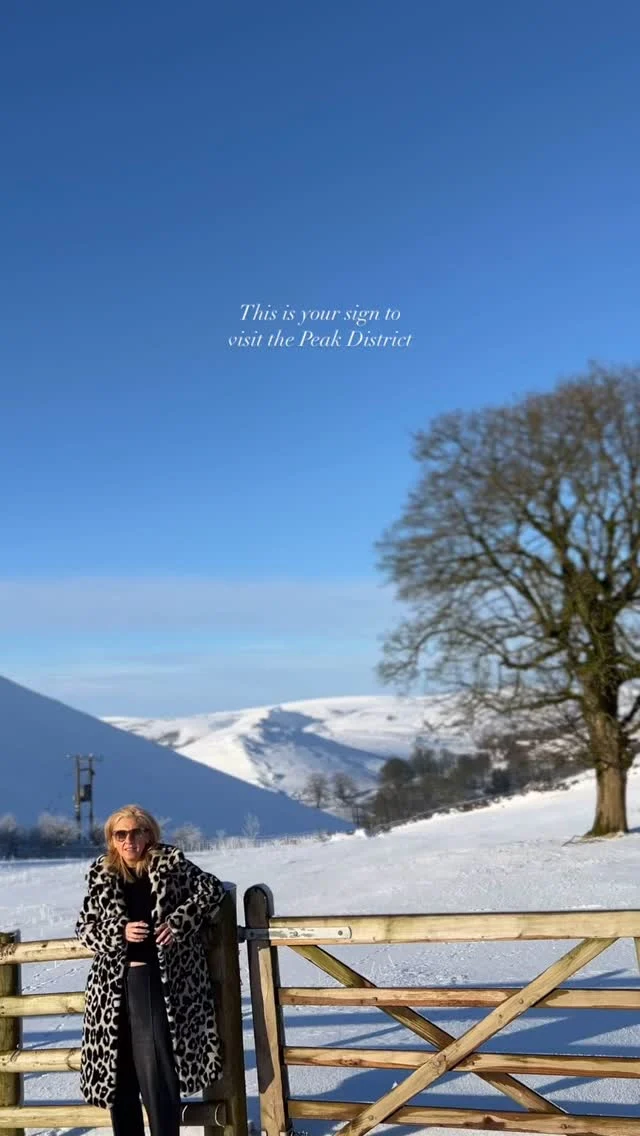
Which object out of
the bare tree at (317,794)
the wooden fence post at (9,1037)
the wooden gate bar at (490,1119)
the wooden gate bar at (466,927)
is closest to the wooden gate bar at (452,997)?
the wooden gate bar at (466,927)

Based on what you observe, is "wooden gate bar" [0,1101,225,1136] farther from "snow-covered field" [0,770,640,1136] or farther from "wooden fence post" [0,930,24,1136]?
"snow-covered field" [0,770,640,1136]

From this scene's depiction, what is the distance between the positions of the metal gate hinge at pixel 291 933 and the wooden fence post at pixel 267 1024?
2 cm

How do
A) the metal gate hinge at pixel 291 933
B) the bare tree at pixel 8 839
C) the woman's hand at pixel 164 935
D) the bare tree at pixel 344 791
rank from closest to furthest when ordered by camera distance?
the woman's hand at pixel 164 935, the metal gate hinge at pixel 291 933, the bare tree at pixel 8 839, the bare tree at pixel 344 791

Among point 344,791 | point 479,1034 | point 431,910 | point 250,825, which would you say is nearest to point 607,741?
point 431,910

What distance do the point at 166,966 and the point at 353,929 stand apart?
1.04 m

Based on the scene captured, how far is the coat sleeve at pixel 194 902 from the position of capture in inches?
186

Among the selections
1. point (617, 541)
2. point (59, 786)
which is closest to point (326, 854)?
point (617, 541)

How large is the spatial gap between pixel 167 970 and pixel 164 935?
0.22 meters

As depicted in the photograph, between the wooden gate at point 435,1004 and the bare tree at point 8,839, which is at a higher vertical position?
the wooden gate at point 435,1004

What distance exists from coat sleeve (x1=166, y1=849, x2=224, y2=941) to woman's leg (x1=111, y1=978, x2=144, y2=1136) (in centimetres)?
48

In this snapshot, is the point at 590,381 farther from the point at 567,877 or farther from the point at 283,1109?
the point at 283,1109

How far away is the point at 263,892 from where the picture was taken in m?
5.27

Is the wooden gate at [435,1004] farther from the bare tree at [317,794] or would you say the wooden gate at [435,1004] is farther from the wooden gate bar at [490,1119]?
the bare tree at [317,794]

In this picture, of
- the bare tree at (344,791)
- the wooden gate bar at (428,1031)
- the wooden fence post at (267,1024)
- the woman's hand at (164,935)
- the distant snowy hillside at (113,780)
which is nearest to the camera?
the woman's hand at (164,935)
